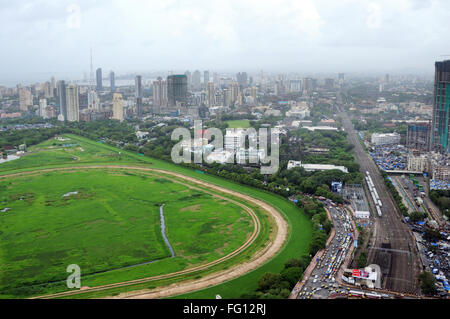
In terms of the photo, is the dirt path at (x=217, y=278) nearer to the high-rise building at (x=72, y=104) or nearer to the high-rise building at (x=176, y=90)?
the high-rise building at (x=72, y=104)

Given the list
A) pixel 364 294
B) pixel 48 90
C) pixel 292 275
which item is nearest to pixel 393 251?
pixel 364 294

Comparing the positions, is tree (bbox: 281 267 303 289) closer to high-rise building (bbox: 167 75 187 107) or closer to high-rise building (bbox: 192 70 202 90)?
high-rise building (bbox: 167 75 187 107)

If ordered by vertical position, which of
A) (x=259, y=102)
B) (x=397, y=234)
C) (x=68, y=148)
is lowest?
(x=397, y=234)

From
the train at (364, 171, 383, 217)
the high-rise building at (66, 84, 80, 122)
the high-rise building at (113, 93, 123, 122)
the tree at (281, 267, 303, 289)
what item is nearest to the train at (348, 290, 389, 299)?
the tree at (281, 267, 303, 289)

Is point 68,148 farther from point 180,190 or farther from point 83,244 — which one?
point 83,244

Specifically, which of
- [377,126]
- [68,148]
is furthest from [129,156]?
[377,126]

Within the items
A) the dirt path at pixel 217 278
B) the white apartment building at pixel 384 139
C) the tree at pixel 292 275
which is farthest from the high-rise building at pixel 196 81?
the tree at pixel 292 275
